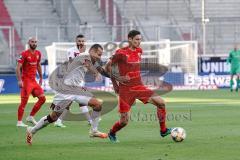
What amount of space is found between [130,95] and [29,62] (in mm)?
6142

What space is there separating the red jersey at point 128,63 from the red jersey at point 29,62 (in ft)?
18.0

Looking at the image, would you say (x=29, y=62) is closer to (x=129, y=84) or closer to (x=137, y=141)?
(x=129, y=84)

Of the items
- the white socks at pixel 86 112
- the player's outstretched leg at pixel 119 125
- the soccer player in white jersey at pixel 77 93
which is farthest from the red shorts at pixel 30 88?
the player's outstretched leg at pixel 119 125

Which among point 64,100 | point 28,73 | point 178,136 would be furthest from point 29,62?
point 178,136

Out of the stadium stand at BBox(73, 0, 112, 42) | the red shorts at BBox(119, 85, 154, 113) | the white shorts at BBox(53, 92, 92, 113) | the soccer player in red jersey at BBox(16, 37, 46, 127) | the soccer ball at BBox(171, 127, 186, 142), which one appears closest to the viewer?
the soccer ball at BBox(171, 127, 186, 142)

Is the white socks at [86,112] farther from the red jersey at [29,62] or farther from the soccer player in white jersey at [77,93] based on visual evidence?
the soccer player in white jersey at [77,93]

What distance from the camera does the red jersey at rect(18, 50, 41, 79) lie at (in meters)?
20.3

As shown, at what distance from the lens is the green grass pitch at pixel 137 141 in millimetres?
12656

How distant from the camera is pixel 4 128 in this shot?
18812 mm

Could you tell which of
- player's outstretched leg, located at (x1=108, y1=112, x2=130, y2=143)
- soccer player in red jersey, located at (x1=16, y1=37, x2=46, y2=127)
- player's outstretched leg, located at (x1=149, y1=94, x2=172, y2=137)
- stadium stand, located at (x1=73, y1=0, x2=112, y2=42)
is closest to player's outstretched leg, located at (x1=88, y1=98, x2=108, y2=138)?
player's outstretched leg, located at (x1=108, y1=112, x2=130, y2=143)

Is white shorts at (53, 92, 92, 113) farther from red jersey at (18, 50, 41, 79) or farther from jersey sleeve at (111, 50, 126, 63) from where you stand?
red jersey at (18, 50, 41, 79)

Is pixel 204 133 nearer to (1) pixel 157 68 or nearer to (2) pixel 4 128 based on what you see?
(2) pixel 4 128

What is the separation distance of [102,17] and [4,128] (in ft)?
91.8

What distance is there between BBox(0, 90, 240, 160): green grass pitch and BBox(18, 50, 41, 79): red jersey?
139cm
